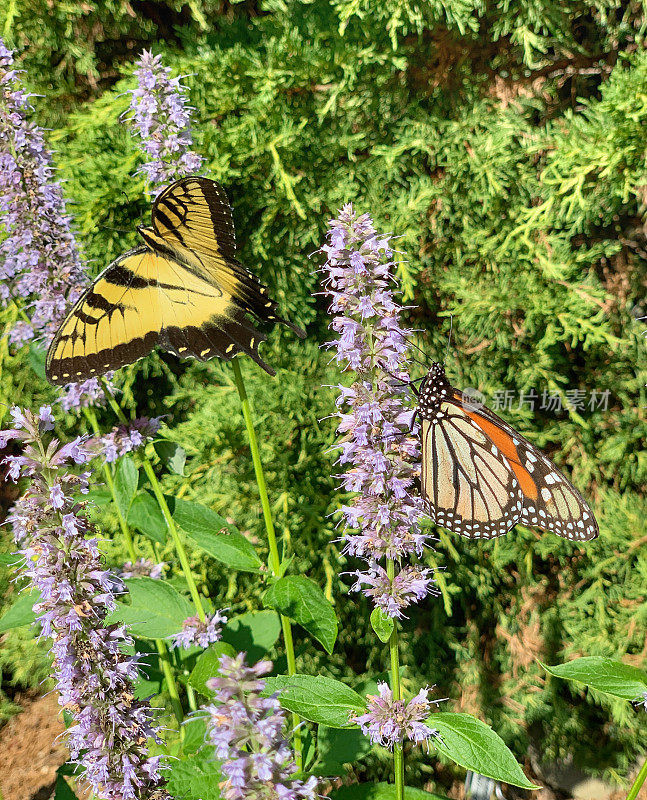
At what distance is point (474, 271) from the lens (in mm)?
3627

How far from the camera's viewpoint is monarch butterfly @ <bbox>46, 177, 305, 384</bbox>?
85.5 inches

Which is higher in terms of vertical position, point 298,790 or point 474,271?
point 474,271

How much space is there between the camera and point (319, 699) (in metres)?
1.72

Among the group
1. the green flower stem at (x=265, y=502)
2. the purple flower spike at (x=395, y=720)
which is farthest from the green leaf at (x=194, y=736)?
the purple flower spike at (x=395, y=720)

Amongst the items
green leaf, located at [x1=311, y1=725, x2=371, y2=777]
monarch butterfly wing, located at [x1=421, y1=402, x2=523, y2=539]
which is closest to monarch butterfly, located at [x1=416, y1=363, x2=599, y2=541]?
monarch butterfly wing, located at [x1=421, y1=402, x2=523, y2=539]

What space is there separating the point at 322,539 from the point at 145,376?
4.54 ft

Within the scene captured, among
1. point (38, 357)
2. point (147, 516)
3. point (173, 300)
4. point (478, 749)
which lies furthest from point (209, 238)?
point (478, 749)

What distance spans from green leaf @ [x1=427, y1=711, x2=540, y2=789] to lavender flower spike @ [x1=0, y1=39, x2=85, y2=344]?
185cm

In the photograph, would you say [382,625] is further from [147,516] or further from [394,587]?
[147,516]

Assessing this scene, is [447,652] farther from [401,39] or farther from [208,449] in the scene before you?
[401,39]

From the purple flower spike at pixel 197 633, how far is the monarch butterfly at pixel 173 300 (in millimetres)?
972

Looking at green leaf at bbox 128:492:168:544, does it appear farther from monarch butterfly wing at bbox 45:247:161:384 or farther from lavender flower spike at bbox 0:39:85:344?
lavender flower spike at bbox 0:39:85:344

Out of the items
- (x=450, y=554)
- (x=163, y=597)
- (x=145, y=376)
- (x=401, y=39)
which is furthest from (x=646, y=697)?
(x=401, y=39)

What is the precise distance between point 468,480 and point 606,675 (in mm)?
893
